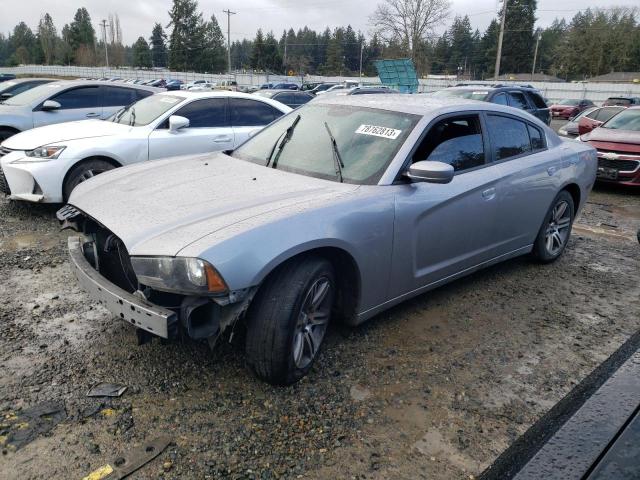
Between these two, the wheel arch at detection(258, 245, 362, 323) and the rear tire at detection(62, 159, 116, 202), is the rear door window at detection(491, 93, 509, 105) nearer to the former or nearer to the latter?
the rear tire at detection(62, 159, 116, 202)

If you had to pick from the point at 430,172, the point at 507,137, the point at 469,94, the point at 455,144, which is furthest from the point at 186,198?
the point at 469,94

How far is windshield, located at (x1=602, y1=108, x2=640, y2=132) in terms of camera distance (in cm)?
958

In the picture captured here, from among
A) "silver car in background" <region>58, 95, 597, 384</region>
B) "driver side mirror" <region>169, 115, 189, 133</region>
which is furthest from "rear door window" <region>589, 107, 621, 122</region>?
"driver side mirror" <region>169, 115, 189, 133</region>

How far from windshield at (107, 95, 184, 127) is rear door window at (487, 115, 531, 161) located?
430 centimetres

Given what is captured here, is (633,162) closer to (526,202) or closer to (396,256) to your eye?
(526,202)

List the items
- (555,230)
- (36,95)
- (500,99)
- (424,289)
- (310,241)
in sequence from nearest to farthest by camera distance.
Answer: (310,241) < (424,289) < (555,230) < (36,95) < (500,99)

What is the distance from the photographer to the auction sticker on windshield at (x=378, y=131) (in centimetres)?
341

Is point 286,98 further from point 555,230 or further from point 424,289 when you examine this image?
point 424,289

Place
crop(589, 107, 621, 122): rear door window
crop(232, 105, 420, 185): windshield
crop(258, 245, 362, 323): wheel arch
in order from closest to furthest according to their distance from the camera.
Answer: crop(258, 245, 362, 323): wheel arch < crop(232, 105, 420, 185): windshield < crop(589, 107, 621, 122): rear door window

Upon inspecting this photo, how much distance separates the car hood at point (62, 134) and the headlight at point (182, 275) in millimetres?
4227

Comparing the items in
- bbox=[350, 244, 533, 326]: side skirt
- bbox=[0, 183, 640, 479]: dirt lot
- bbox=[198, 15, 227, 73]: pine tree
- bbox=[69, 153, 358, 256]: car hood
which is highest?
bbox=[198, 15, 227, 73]: pine tree

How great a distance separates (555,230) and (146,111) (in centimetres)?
524

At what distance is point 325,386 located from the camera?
9.41ft

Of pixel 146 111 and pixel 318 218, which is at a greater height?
pixel 146 111
